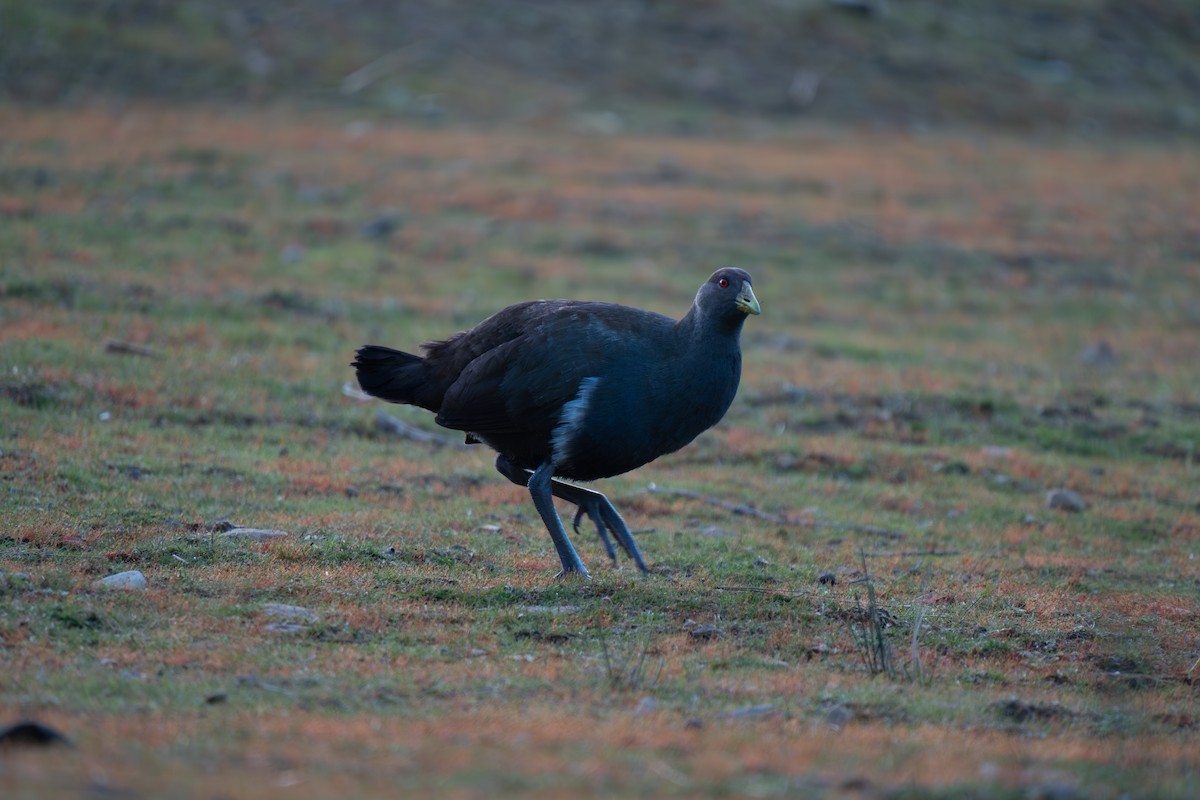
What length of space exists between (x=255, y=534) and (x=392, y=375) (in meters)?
1.49

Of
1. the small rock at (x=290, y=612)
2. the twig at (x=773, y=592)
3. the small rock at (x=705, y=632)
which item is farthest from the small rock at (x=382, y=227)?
the small rock at (x=705, y=632)

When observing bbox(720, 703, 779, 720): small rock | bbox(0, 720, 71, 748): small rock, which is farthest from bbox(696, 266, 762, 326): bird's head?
bbox(0, 720, 71, 748): small rock

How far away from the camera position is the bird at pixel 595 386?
27.7ft

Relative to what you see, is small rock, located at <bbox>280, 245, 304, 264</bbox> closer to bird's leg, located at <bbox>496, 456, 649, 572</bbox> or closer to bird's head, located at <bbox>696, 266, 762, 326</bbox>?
bird's leg, located at <bbox>496, 456, 649, 572</bbox>

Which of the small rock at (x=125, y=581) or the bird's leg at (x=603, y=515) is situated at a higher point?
the bird's leg at (x=603, y=515)

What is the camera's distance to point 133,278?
53.9ft

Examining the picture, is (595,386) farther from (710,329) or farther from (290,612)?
(290,612)

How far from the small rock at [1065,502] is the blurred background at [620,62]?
2229 centimetres

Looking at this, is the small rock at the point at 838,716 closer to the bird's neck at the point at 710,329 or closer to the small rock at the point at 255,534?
the bird's neck at the point at 710,329

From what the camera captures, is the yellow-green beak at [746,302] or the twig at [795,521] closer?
the yellow-green beak at [746,302]

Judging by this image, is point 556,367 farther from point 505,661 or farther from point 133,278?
point 133,278

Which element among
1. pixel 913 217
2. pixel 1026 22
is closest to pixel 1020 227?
pixel 913 217

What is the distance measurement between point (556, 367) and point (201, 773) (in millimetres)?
4227

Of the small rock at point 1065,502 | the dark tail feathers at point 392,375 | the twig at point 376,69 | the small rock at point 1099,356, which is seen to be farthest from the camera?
the twig at point 376,69
